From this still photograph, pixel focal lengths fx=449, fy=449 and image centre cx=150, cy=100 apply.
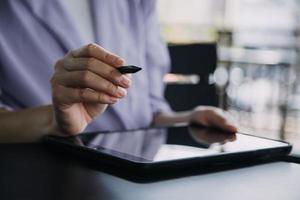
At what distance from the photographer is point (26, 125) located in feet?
2.19

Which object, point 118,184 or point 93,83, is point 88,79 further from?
point 118,184

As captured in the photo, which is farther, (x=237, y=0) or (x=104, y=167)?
(x=237, y=0)

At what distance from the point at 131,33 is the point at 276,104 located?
2.61 meters

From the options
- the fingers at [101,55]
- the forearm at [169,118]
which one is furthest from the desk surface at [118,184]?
the forearm at [169,118]

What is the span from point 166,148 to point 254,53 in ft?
9.81

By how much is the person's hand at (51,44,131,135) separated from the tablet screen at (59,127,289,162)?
0.20ft

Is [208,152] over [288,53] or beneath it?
over

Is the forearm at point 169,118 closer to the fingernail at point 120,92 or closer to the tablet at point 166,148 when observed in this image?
the tablet at point 166,148

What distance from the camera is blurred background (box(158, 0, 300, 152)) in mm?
3182

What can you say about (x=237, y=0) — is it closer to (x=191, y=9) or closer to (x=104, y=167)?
(x=191, y=9)

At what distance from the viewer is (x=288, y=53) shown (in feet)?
11.6

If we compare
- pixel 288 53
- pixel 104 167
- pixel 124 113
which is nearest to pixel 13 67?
pixel 124 113

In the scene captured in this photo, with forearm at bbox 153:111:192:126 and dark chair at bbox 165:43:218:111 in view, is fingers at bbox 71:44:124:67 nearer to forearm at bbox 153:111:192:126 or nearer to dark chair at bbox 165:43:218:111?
forearm at bbox 153:111:192:126

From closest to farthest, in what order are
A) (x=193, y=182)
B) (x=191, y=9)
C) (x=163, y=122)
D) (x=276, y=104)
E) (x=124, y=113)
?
(x=193, y=182) → (x=124, y=113) → (x=163, y=122) → (x=276, y=104) → (x=191, y=9)
